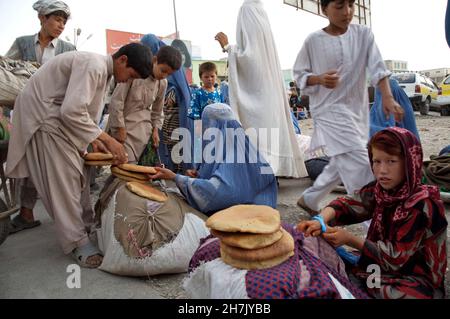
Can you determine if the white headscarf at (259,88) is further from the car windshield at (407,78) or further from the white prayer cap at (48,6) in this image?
the car windshield at (407,78)

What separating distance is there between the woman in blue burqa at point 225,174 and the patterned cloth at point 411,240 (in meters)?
0.97

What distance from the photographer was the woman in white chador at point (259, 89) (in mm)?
3916

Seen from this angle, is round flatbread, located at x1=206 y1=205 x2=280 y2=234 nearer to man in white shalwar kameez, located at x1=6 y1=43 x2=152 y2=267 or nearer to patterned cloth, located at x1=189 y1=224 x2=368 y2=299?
patterned cloth, located at x1=189 y1=224 x2=368 y2=299

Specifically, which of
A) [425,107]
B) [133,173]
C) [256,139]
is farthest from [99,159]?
[425,107]

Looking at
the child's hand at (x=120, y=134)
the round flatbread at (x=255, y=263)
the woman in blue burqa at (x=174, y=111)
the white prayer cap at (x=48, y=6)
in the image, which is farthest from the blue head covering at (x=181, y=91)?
the round flatbread at (x=255, y=263)

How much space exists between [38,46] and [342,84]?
272cm

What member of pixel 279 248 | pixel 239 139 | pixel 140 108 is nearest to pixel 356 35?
pixel 239 139

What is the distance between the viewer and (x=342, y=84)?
2.67 m

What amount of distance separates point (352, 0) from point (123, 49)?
1463 mm

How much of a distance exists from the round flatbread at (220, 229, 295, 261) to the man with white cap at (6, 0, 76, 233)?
197cm

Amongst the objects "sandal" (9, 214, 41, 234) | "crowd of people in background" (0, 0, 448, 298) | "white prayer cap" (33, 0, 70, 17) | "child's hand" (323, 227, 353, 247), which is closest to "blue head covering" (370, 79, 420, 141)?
"crowd of people in background" (0, 0, 448, 298)

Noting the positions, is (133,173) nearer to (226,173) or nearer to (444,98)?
(226,173)

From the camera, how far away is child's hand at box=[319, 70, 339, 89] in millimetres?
2531

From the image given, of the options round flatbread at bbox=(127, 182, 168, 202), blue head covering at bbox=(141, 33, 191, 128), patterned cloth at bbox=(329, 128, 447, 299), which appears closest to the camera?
patterned cloth at bbox=(329, 128, 447, 299)
